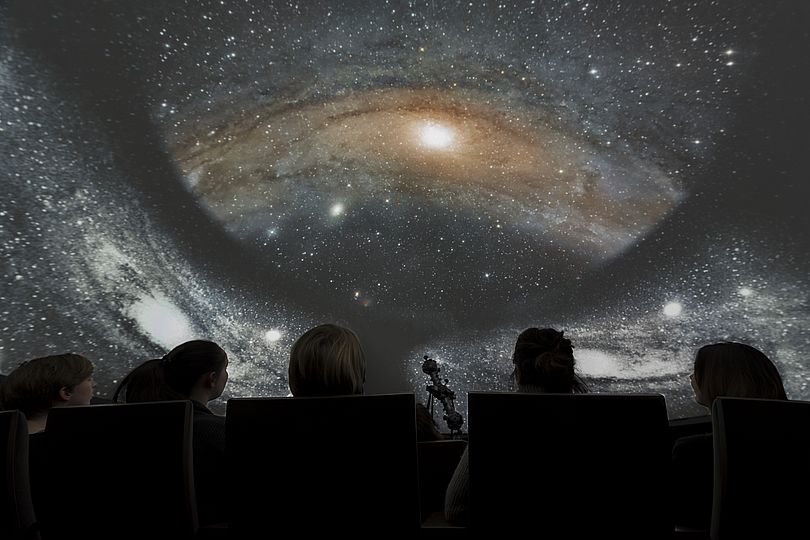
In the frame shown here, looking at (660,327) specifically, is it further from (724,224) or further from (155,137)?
(155,137)

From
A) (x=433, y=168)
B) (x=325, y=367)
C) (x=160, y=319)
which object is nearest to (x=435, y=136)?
(x=433, y=168)

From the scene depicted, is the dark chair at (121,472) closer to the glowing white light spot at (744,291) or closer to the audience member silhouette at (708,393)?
the audience member silhouette at (708,393)

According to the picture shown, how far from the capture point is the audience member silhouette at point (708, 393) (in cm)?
135

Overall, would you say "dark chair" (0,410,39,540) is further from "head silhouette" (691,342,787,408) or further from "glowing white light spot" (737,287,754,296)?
"glowing white light spot" (737,287,754,296)

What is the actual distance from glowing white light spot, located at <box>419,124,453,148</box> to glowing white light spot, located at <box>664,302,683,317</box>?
8.90 feet

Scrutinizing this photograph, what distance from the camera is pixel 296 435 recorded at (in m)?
1.22

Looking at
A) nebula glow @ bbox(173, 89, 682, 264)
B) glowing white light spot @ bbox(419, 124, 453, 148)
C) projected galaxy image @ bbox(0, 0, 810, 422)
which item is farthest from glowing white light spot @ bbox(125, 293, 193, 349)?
glowing white light spot @ bbox(419, 124, 453, 148)

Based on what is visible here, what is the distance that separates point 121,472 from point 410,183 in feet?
16.3

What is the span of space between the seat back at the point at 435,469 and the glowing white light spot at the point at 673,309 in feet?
15.1

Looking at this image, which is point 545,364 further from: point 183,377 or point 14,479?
point 14,479

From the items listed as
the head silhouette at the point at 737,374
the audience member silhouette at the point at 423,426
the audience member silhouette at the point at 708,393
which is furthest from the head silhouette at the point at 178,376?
the head silhouette at the point at 737,374

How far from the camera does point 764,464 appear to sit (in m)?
1.21

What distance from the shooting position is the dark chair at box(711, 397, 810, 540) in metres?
1.20

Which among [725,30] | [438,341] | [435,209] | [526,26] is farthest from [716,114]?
[438,341]
